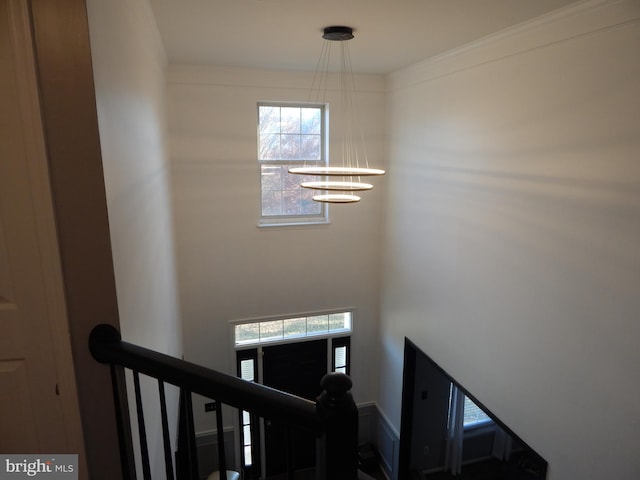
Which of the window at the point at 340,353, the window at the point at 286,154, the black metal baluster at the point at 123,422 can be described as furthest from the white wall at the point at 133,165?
the window at the point at 340,353

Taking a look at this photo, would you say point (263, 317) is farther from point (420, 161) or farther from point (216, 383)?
point (216, 383)

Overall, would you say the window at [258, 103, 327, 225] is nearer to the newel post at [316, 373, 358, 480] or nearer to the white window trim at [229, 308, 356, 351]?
the white window trim at [229, 308, 356, 351]

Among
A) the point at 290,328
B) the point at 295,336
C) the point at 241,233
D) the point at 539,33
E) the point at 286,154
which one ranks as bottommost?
the point at 295,336

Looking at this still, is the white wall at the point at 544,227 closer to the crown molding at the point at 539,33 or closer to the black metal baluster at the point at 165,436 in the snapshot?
the crown molding at the point at 539,33

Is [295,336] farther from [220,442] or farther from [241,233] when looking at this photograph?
[220,442]

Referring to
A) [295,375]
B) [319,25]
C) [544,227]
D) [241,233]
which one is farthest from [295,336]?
[319,25]

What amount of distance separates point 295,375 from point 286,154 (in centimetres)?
300

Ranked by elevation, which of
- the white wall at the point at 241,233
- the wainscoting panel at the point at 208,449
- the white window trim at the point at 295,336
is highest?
the white wall at the point at 241,233

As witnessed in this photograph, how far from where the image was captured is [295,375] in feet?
18.4

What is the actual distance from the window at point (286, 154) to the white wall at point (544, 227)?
1377 mm

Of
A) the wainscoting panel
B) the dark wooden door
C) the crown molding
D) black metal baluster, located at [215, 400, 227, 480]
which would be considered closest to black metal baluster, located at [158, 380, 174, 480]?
black metal baluster, located at [215, 400, 227, 480]

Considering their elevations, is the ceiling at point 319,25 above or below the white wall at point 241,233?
above

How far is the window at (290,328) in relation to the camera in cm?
540

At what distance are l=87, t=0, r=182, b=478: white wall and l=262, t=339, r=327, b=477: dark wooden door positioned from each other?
265 cm
